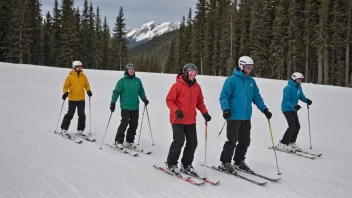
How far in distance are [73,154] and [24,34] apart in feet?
150

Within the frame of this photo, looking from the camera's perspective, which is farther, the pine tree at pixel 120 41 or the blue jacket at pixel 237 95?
the pine tree at pixel 120 41

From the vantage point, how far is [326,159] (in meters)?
8.68

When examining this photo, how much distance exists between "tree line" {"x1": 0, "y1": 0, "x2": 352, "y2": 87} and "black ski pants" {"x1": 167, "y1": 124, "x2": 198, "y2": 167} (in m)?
31.1

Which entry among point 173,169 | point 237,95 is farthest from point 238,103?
point 173,169

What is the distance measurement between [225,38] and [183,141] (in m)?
47.0

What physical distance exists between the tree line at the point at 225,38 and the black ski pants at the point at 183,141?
31069mm

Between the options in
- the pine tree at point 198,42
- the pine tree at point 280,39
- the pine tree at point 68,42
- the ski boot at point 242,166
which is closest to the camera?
the ski boot at point 242,166

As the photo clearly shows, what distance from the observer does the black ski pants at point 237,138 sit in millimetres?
6375

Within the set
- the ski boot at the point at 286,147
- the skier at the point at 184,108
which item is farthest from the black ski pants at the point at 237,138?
the ski boot at the point at 286,147

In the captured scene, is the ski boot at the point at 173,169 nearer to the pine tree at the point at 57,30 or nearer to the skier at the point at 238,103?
the skier at the point at 238,103

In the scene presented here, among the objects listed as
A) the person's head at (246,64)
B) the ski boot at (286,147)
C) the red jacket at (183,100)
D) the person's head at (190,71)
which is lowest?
the ski boot at (286,147)

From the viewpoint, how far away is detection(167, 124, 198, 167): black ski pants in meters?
6.03

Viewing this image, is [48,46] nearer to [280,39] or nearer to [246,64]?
[280,39]

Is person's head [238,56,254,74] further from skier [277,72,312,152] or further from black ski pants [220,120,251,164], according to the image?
skier [277,72,312,152]
